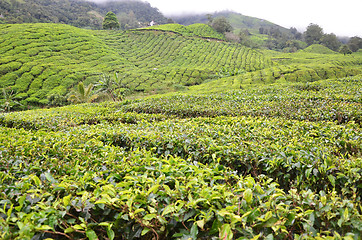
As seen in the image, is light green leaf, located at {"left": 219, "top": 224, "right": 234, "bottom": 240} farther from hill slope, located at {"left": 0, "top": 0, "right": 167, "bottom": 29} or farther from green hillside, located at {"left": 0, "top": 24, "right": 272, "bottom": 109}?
hill slope, located at {"left": 0, "top": 0, "right": 167, "bottom": 29}

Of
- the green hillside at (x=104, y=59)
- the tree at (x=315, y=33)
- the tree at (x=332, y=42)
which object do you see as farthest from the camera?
the tree at (x=315, y=33)

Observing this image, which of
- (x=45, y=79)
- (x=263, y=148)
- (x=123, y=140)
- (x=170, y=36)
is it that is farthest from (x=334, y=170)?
Result: (x=170, y=36)

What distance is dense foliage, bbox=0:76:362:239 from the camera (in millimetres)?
1404

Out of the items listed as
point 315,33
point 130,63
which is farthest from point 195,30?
point 315,33

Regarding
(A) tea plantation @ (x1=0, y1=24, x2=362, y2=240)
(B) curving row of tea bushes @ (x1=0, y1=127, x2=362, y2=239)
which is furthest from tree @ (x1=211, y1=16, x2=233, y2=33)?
(B) curving row of tea bushes @ (x1=0, y1=127, x2=362, y2=239)

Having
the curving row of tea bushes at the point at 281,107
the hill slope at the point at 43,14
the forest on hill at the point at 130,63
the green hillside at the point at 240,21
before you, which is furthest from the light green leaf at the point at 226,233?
the green hillside at the point at 240,21

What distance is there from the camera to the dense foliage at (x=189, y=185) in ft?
4.61

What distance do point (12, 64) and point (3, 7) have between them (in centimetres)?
4722

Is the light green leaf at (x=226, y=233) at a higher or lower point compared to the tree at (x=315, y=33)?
lower

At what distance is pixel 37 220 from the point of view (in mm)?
1381

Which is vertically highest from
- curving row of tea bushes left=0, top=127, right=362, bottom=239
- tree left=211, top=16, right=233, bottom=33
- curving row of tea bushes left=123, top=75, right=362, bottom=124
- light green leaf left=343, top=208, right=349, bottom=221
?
tree left=211, top=16, right=233, bottom=33

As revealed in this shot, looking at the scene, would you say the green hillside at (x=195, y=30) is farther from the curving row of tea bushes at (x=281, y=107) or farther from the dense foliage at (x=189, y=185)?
the dense foliage at (x=189, y=185)

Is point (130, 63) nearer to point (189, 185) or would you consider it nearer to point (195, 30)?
point (195, 30)

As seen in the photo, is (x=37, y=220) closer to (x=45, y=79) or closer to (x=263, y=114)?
(x=263, y=114)
